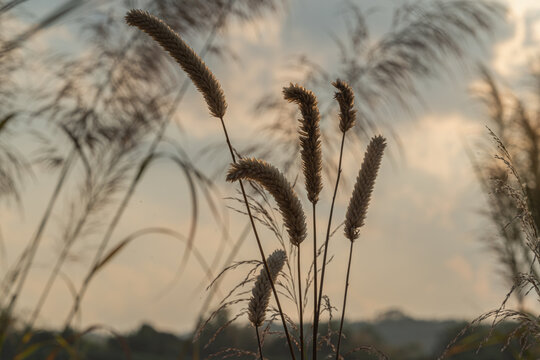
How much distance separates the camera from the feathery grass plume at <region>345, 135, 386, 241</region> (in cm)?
129

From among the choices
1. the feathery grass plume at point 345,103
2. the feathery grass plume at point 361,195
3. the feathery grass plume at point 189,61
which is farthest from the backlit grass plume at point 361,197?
the feathery grass plume at point 189,61

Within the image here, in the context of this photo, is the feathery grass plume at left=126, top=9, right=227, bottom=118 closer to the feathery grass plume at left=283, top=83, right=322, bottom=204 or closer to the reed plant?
the reed plant

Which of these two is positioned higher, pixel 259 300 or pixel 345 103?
pixel 345 103

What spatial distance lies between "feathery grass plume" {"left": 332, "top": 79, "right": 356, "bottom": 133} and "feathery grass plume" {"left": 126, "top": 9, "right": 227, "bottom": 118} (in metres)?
0.23

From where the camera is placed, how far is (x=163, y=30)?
1202 mm

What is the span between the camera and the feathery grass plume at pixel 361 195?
1287 mm

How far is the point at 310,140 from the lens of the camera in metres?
1.15

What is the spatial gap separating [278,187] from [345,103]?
233 mm

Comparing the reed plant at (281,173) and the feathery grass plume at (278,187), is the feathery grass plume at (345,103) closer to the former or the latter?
the reed plant at (281,173)

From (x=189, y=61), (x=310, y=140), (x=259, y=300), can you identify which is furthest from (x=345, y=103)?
(x=259, y=300)

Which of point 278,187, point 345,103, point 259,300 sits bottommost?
point 259,300

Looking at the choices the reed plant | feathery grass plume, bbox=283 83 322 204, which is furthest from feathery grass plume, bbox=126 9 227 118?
feathery grass plume, bbox=283 83 322 204

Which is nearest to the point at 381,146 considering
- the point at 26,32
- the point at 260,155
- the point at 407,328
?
the point at 26,32

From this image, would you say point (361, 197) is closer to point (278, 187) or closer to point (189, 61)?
point (278, 187)
